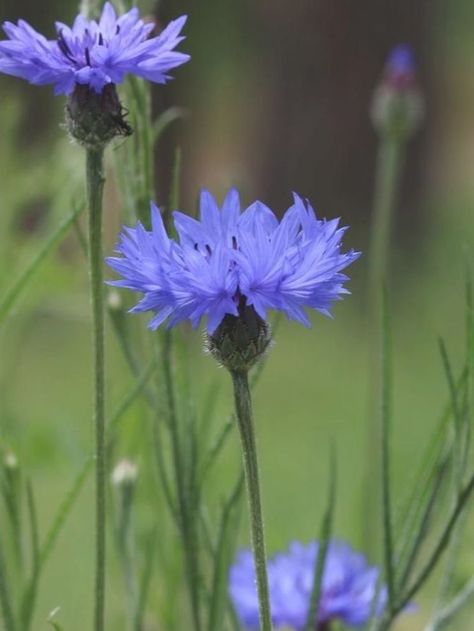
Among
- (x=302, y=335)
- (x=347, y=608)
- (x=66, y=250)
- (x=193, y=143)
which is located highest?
(x=193, y=143)

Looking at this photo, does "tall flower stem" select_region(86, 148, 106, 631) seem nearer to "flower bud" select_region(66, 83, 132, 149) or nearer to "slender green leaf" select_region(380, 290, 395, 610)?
"flower bud" select_region(66, 83, 132, 149)

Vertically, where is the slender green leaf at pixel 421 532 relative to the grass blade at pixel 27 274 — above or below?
below

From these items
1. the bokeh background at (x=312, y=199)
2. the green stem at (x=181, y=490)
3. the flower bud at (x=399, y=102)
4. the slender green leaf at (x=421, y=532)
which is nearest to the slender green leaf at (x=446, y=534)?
the slender green leaf at (x=421, y=532)

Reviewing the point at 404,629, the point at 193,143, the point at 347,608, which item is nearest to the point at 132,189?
the point at 347,608

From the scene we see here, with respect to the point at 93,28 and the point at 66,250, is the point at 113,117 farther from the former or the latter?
the point at 66,250

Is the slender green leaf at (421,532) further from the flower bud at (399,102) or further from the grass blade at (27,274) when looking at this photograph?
the flower bud at (399,102)

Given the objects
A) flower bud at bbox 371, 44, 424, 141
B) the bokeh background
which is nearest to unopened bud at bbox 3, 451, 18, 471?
flower bud at bbox 371, 44, 424, 141
